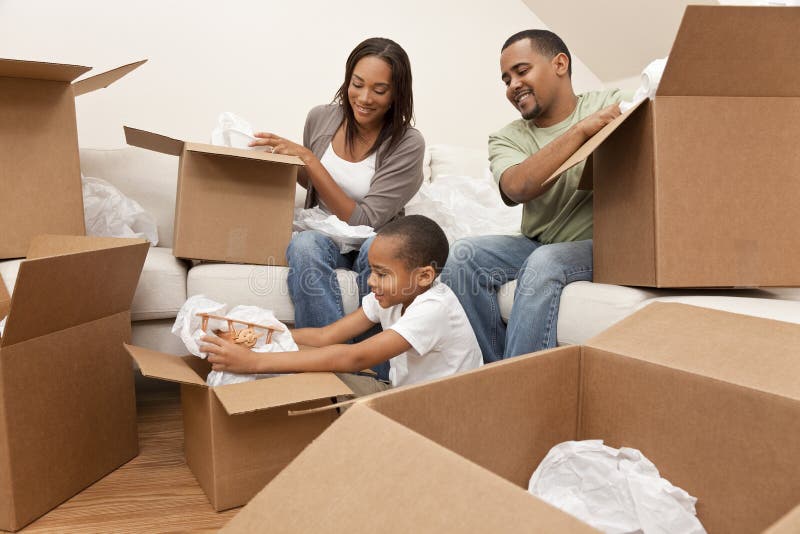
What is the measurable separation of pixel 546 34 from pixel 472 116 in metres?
1.14

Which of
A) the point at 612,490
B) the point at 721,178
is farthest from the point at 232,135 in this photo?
the point at 612,490

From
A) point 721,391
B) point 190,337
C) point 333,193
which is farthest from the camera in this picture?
point 333,193

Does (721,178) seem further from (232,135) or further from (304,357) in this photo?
(232,135)

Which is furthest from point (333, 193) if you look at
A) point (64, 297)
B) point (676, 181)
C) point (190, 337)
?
point (676, 181)

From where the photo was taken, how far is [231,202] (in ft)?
5.08

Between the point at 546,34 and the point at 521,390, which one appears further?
the point at 546,34

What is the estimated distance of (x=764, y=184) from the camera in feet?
3.53

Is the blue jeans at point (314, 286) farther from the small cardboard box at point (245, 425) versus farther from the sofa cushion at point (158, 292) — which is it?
the small cardboard box at point (245, 425)

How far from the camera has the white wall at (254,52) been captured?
82.4 inches

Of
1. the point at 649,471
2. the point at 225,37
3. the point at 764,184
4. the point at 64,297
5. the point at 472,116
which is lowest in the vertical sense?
the point at 649,471

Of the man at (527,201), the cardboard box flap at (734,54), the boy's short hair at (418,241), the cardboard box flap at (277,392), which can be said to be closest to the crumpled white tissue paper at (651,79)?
the cardboard box flap at (734,54)

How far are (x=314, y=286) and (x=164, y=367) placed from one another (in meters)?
0.54

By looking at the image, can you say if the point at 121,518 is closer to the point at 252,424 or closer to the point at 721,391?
the point at 252,424

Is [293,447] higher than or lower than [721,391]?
lower
